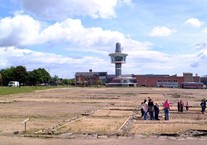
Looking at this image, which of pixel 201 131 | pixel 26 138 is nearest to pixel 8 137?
pixel 26 138

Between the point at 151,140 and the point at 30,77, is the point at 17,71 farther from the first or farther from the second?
the point at 151,140

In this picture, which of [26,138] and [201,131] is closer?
[26,138]

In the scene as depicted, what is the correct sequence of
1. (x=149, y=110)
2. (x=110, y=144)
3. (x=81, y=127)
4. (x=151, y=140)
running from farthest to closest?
(x=149, y=110)
(x=81, y=127)
(x=151, y=140)
(x=110, y=144)

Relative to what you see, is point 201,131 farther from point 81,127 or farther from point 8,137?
point 8,137

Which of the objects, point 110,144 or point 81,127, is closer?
point 110,144

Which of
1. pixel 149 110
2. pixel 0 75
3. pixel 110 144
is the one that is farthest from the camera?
pixel 0 75

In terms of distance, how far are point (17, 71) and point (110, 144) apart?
174 metres

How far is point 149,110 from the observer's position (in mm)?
33406

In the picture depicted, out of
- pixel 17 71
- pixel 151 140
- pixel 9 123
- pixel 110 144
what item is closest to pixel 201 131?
pixel 151 140

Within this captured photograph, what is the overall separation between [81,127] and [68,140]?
5998 millimetres

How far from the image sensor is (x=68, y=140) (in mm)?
21453

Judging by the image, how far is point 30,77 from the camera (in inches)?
7785

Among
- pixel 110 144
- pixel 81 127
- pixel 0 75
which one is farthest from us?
Result: pixel 0 75

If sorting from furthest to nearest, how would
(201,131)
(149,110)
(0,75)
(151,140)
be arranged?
(0,75)
(149,110)
(201,131)
(151,140)
